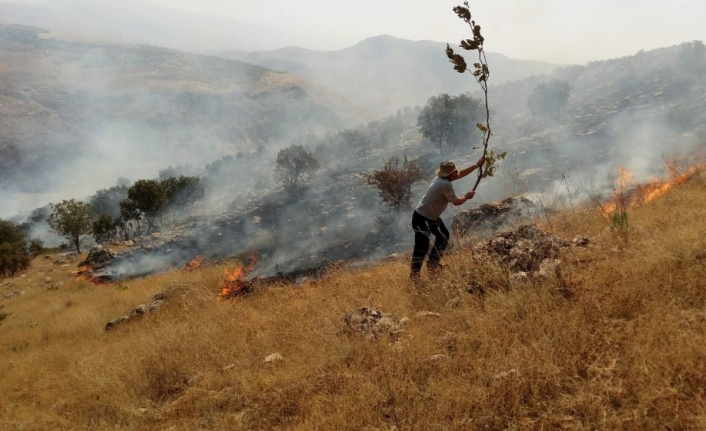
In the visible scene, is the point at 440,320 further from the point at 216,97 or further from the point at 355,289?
the point at 216,97

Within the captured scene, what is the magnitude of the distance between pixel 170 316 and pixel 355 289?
4319mm

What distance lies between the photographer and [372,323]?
4.63 metres

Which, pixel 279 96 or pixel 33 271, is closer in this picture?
pixel 33 271

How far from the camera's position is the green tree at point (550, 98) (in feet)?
193

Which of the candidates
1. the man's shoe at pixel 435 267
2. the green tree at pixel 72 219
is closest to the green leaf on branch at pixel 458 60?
the man's shoe at pixel 435 267

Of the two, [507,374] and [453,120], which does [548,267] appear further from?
[453,120]

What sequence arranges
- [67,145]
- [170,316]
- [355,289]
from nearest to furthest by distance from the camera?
[355,289]
[170,316]
[67,145]

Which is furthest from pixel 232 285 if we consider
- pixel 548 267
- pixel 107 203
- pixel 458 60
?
pixel 107 203

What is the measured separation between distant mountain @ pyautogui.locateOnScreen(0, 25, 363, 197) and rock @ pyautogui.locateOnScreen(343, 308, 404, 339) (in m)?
120

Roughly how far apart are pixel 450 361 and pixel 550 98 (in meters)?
66.5

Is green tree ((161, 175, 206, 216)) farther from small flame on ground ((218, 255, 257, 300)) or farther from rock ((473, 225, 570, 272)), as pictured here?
rock ((473, 225, 570, 272))

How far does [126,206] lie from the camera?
4059 centimetres

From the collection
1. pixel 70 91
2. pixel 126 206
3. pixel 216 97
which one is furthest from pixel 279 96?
pixel 126 206

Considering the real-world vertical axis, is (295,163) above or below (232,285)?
above
